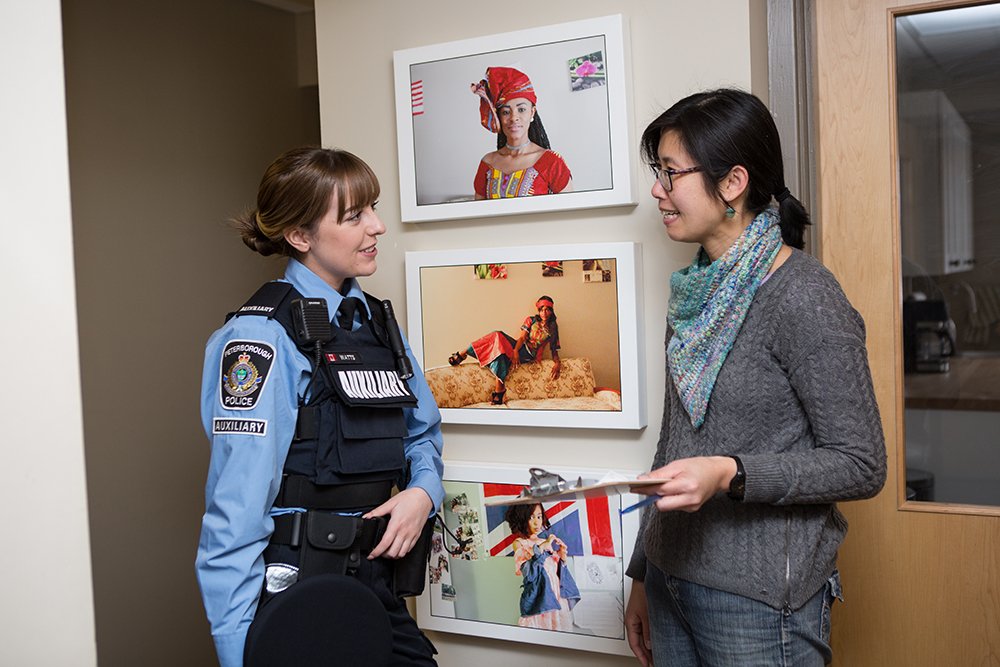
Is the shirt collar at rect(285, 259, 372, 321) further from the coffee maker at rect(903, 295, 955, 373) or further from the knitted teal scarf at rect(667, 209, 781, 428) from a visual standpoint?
the coffee maker at rect(903, 295, 955, 373)

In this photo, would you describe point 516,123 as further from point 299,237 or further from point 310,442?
point 310,442

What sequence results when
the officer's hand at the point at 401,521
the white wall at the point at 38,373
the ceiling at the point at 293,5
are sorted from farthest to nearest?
the ceiling at the point at 293,5, the officer's hand at the point at 401,521, the white wall at the point at 38,373

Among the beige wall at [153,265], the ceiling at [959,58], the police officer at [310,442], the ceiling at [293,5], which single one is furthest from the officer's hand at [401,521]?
the ceiling at [293,5]

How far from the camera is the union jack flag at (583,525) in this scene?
2174mm

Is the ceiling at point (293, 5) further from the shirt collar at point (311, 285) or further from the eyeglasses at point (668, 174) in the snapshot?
the eyeglasses at point (668, 174)

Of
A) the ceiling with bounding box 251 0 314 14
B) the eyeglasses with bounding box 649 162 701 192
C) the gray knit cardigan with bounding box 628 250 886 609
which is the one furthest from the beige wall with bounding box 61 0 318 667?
the gray knit cardigan with bounding box 628 250 886 609

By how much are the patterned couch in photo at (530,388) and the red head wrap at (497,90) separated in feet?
2.04

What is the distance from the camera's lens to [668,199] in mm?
1724

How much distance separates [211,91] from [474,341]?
2.15m

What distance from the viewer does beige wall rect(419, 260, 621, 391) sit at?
7.06ft

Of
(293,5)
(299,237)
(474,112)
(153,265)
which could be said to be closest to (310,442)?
(299,237)

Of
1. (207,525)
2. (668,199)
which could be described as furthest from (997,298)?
(207,525)

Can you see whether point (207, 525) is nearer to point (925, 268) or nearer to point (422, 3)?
point (422, 3)

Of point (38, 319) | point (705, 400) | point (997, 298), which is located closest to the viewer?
point (38, 319)
